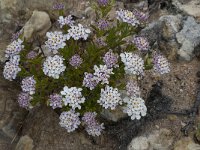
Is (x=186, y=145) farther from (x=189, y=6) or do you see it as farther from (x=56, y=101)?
(x=189, y=6)

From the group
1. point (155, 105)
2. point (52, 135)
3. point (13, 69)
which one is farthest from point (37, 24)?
point (155, 105)

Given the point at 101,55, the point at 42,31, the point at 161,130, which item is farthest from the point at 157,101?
the point at 42,31

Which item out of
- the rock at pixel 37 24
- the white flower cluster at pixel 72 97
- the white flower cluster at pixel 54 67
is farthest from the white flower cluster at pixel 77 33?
the rock at pixel 37 24

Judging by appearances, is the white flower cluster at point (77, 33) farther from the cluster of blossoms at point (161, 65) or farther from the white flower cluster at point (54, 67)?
the cluster of blossoms at point (161, 65)

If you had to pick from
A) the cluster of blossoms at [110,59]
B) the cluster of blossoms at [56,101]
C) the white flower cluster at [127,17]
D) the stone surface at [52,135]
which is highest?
the white flower cluster at [127,17]

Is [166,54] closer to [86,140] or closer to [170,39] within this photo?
[170,39]

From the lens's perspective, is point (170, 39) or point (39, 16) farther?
point (39, 16)

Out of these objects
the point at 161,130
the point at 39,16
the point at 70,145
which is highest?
the point at 39,16

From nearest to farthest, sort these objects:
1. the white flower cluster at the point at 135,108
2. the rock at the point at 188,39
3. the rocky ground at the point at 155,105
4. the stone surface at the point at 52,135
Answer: the white flower cluster at the point at 135,108
the rocky ground at the point at 155,105
the stone surface at the point at 52,135
the rock at the point at 188,39
